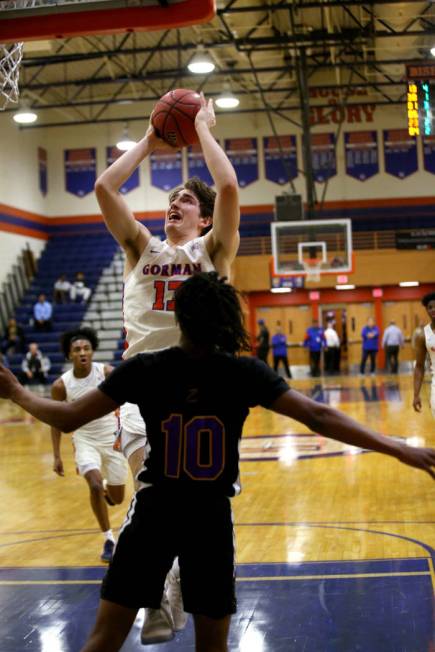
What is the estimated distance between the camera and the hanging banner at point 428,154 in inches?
1225

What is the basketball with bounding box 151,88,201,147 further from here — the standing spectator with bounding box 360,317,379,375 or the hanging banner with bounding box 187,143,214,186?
the hanging banner with bounding box 187,143,214,186

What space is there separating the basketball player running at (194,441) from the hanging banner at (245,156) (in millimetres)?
29275

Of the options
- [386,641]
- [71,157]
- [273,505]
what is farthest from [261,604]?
[71,157]

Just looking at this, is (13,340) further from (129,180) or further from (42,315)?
(129,180)

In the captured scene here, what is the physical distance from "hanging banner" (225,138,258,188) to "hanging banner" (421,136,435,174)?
19.1 ft

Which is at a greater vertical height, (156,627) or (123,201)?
(123,201)

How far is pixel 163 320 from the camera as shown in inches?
157

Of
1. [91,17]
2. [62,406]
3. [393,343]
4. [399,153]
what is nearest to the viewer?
[62,406]

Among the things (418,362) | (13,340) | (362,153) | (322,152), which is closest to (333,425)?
(418,362)

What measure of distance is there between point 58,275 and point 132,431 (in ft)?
88.3

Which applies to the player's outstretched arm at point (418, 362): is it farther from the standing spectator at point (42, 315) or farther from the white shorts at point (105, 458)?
the standing spectator at point (42, 315)

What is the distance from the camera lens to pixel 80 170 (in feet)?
108

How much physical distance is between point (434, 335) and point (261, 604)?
387 centimetres

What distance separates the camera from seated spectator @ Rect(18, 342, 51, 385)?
80.1 ft
